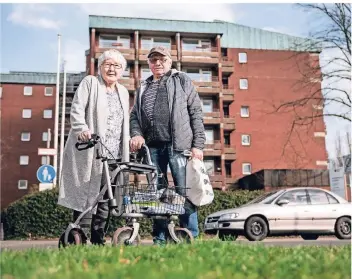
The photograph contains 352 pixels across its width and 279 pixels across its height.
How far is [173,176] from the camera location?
518cm

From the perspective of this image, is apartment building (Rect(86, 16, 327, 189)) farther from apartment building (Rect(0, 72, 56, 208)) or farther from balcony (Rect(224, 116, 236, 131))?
apartment building (Rect(0, 72, 56, 208))

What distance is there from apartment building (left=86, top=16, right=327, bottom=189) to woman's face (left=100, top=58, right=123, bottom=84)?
32503 mm

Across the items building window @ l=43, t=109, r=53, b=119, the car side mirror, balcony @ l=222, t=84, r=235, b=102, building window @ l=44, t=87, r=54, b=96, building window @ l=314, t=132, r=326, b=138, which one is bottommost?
the car side mirror

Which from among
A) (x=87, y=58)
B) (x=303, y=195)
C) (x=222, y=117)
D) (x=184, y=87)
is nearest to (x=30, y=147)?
(x=87, y=58)

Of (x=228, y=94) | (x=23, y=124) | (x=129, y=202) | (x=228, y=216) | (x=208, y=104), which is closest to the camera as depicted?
(x=129, y=202)

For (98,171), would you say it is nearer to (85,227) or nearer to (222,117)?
(85,227)

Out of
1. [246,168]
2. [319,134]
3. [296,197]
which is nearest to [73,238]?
[296,197]

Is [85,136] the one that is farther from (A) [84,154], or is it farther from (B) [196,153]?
(B) [196,153]

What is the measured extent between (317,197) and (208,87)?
29560mm

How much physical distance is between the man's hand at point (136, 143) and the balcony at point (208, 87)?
118 ft

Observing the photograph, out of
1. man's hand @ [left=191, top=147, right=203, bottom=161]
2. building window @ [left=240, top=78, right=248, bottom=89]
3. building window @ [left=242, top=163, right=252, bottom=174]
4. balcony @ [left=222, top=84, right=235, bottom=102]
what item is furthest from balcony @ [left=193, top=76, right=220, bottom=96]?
man's hand @ [left=191, top=147, right=203, bottom=161]

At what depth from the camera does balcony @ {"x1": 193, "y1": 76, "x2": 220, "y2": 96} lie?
4109 cm

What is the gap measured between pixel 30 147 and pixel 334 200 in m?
48.8

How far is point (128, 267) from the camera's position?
8.50ft
